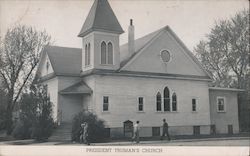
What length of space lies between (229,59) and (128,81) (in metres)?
6.39

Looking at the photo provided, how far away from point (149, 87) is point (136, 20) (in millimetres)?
7228

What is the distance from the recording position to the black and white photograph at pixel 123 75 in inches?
578

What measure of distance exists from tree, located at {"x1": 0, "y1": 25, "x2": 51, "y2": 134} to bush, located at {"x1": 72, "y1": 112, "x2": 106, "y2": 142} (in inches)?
115

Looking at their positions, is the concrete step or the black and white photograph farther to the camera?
the concrete step

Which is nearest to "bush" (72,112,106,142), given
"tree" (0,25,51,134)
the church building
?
the church building

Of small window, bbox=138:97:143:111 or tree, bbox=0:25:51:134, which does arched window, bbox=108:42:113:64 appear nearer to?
small window, bbox=138:97:143:111

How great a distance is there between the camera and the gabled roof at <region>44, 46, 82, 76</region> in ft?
70.4

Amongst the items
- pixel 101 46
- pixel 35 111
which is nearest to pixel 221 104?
pixel 101 46

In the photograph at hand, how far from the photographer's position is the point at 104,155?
38.9 ft

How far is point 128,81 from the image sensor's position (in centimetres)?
2088

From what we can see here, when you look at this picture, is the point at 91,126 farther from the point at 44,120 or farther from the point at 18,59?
the point at 18,59

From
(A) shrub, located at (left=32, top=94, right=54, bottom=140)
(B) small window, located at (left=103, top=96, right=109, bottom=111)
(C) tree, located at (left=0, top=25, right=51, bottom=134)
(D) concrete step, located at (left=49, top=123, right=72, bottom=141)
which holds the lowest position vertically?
A: (D) concrete step, located at (left=49, top=123, right=72, bottom=141)

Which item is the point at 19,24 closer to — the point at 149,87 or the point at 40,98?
the point at 40,98

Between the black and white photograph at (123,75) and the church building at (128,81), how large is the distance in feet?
0.19
